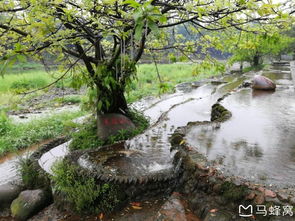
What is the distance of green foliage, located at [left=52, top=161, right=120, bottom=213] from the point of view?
4.91m

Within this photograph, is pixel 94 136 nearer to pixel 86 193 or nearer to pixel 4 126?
pixel 86 193

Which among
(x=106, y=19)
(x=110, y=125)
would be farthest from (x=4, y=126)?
(x=106, y=19)

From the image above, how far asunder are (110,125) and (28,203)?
2810 millimetres

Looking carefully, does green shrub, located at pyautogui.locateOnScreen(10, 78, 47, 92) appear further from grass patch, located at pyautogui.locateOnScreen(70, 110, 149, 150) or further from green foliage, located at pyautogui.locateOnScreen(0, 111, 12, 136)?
grass patch, located at pyautogui.locateOnScreen(70, 110, 149, 150)

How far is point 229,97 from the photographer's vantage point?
33.7 feet

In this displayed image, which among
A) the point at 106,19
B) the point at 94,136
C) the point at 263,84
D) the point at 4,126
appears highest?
the point at 106,19

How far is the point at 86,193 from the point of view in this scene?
194 inches

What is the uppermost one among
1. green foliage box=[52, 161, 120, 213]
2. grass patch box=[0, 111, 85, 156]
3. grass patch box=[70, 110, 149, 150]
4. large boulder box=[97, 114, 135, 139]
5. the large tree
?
the large tree

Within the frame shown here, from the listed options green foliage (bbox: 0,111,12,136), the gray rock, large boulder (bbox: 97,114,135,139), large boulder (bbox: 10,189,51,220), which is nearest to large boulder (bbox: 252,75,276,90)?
large boulder (bbox: 97,114,135,139)

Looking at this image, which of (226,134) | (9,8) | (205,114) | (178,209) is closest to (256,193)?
(178,209)

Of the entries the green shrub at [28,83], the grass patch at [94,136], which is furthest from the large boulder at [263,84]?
the green shrub at [28,83]

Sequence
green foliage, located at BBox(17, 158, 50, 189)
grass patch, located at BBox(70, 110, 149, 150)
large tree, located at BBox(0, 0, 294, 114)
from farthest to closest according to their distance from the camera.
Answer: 1. grass patch, located at BBox(70, 110, 149, 150)
2. green foliage, located at BBox(17, 158, 50, 189)
3. large tree, located at BBox(0, 0, 294, 114)

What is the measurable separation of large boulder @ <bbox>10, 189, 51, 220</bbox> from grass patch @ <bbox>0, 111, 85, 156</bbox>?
3.54m

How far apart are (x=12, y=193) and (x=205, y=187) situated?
14.2 feet
